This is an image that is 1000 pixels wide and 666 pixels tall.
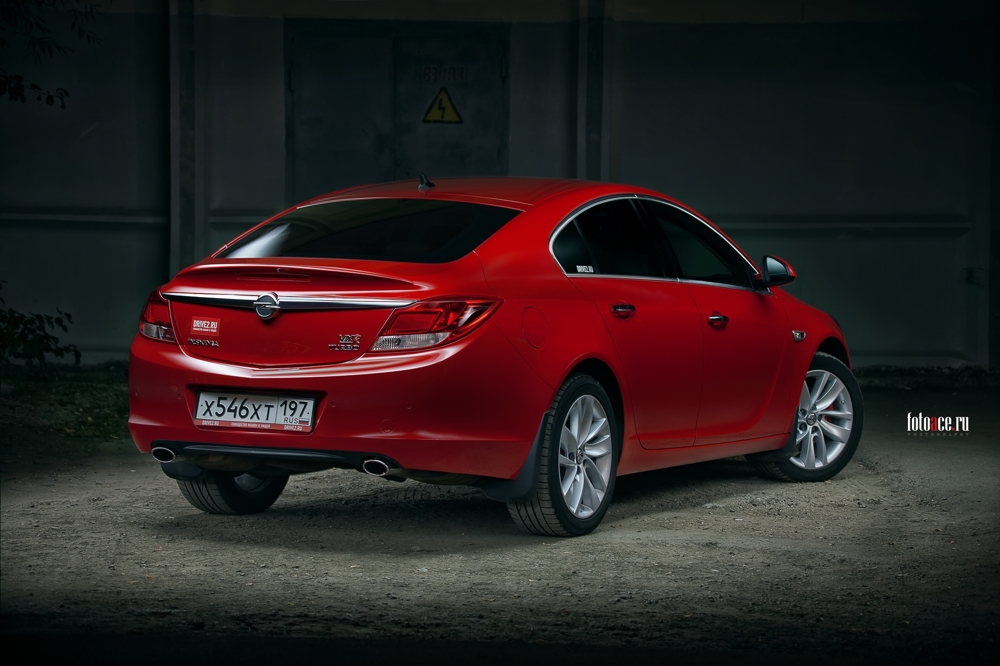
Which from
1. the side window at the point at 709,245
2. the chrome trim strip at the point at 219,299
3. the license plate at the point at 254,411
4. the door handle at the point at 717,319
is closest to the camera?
the license plate at the point at 254,411

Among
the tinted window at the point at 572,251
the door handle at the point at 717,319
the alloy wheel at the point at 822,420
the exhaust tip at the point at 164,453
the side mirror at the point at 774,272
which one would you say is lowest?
the alloy wheel at the point at 822,420

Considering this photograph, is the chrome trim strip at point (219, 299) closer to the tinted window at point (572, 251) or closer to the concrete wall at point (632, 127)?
the tinted window at point (572, 251)

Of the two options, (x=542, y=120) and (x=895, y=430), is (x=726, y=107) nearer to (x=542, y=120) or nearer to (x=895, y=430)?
(x=542, y=120)

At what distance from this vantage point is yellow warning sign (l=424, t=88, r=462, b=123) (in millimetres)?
12805

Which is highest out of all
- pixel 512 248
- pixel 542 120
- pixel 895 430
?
pixel 542 120

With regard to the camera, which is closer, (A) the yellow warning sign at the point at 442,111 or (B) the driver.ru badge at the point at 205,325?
(B) the driver.ru badge at the point at 205,325

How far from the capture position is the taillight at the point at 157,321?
5402 mm

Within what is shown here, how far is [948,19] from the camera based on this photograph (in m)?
12.8

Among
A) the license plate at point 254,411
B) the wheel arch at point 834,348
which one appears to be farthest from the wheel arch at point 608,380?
the wheel arch at point 834,348

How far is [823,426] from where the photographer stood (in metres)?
7.40

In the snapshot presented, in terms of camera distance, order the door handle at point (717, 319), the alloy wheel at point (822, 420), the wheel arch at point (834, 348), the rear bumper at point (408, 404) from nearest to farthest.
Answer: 1. the rear bumper at point (408, 404)
2. the door handle at point (717, 319)
3. the alloy wheel at point (822, 420)
4. the wheel arch at point (834, 348)

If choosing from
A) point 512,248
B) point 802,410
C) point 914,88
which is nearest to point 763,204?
point 914,88

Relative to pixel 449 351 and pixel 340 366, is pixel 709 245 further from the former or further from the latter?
pixel 340 366

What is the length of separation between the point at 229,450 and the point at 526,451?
1150 mm
